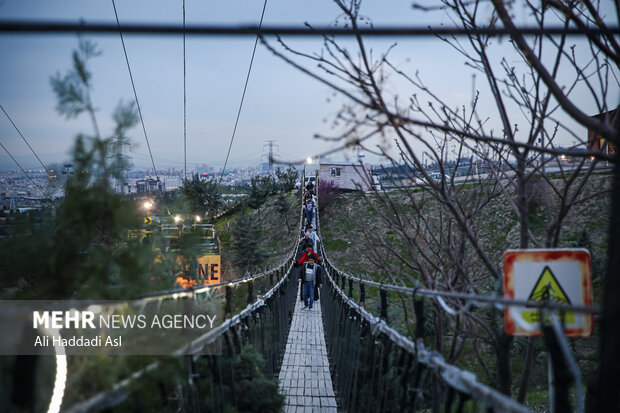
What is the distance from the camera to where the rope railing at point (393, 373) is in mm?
1662

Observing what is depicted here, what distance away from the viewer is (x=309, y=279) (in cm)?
941

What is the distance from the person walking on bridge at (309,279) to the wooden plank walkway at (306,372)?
2.87ft

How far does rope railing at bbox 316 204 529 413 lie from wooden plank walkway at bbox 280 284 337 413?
0.14m

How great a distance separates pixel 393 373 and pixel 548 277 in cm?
235

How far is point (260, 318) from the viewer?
4312 millimetres

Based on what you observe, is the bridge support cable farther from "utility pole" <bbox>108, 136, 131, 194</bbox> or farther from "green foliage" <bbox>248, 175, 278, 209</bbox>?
"green foliage" <bbox>248, 175, 278, 209</bbox>

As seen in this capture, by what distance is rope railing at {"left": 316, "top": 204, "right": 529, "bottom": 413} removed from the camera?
1.66 metres

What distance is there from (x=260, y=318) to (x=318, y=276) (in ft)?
19.7

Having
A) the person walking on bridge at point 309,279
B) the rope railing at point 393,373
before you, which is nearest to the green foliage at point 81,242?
the rope railing at point 393,373

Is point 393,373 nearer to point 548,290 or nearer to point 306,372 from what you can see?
point 306,372

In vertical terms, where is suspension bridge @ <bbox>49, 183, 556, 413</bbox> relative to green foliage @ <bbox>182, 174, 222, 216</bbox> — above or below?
below

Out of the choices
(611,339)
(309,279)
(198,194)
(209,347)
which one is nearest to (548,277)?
(611,339)

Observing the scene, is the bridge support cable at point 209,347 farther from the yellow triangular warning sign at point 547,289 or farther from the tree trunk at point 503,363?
the tree trunk at point 503,363

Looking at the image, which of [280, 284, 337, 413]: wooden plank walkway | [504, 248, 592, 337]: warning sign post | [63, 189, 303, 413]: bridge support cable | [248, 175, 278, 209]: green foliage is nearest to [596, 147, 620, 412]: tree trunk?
[504, 248, 592, 337]: warning sign post
